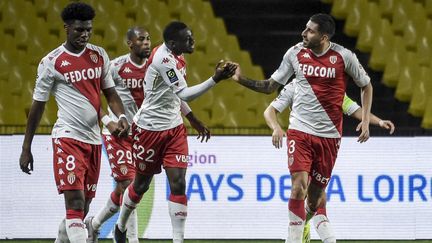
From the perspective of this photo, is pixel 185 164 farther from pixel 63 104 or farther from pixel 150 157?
pixel 63 104

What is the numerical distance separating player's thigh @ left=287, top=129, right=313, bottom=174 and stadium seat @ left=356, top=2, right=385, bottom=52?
6.20 m

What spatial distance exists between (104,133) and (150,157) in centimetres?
110

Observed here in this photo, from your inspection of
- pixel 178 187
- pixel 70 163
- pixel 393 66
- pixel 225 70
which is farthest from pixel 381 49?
pixel 70 163

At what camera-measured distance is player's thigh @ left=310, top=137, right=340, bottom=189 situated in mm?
8727

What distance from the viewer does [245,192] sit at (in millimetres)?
11398

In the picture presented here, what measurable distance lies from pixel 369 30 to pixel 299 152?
648 cm

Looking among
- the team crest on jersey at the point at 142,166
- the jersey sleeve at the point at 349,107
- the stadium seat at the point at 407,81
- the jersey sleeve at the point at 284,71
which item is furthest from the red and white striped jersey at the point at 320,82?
the stadium seat at the point at 407,81

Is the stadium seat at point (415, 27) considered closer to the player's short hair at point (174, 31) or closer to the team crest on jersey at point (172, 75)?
the player's short hair at point (174, 31)

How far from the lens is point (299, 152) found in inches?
340

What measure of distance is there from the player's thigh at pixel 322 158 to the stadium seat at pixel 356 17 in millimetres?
6307

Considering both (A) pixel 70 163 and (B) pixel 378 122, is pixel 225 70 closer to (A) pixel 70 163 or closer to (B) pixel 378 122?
(A) pixel 70 163

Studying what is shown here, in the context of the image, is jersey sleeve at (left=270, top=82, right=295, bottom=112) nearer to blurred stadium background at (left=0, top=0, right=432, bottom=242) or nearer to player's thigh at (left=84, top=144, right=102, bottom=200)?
player's thigh at (left=84, top=144, right=102, bottom=200)

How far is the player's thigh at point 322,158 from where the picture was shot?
344 inches

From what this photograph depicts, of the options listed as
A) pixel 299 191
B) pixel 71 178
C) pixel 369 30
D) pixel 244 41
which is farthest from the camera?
pixel 244 41
